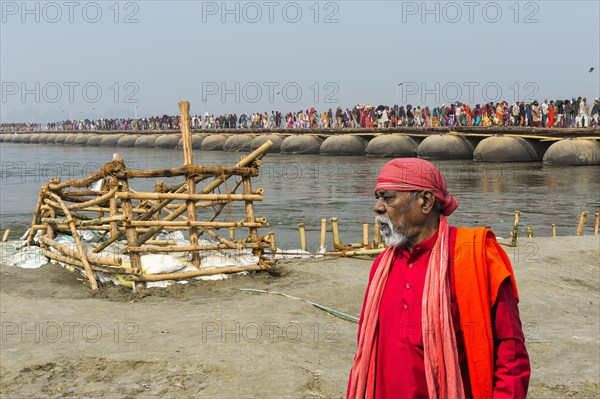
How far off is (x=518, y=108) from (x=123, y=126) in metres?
57.4

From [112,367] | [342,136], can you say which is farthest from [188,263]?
[342,136]

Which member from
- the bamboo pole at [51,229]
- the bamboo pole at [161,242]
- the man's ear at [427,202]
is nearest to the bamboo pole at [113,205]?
the bamboo pole at [161,242]

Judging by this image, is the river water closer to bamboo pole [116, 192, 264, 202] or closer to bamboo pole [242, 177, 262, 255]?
bamboo pole [242, 177, 262, 255]

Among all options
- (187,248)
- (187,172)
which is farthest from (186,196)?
(187,248)

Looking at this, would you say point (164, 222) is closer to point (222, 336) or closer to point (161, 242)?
point (161, 242)

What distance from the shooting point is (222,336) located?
6645 millimetres

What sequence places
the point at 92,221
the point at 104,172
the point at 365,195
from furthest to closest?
the point at 365,195
the point at 92,221
the point at 104,172

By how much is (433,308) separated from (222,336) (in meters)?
4.12

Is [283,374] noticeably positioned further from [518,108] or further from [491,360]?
[518,108]

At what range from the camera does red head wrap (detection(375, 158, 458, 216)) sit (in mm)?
2938

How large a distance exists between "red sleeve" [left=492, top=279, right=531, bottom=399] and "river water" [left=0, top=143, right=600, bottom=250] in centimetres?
1230

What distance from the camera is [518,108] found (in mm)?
37375

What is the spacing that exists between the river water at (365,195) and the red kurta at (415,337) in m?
12.0

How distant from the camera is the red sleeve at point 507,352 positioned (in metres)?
2.69
